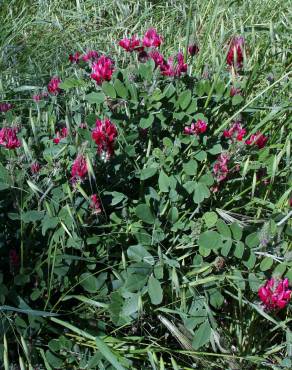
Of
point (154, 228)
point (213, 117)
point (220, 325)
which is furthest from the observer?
point (213, 117)

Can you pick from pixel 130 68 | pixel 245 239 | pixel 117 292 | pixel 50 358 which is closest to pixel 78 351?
pixel 50 358

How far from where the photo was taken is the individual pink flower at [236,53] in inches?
69.9

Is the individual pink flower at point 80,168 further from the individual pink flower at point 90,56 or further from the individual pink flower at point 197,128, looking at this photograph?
the individual pink flower at point 90,56

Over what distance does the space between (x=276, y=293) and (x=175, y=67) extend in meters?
0.67

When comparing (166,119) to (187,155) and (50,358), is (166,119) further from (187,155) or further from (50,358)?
(50,358)

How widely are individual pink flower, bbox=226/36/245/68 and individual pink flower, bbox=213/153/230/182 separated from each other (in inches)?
12.0

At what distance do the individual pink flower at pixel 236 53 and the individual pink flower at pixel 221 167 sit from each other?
0.31 meters

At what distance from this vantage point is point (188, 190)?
164cm

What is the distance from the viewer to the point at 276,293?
55.4 inches

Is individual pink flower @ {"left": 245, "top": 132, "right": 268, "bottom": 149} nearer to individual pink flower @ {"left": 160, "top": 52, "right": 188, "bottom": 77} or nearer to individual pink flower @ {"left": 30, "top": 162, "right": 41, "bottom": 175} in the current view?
individual pink flower @ {"left": 160, "top": 52, "right": 188, "bottom": 77}

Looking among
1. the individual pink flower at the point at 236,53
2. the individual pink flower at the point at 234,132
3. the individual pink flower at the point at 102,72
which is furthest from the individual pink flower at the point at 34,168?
the individual pink flower at the point at 236,53

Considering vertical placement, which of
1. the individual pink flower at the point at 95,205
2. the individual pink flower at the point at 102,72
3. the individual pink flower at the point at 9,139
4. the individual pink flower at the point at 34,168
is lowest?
the individual pink flower at the point at 95,205

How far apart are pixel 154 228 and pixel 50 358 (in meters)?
0.39

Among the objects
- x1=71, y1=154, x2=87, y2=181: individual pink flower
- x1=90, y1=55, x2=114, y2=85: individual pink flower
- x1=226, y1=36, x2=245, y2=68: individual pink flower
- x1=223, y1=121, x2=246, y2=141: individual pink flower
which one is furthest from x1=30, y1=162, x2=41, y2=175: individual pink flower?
x1=226, y1=36, x2=245, y2=68: individual pink flower
